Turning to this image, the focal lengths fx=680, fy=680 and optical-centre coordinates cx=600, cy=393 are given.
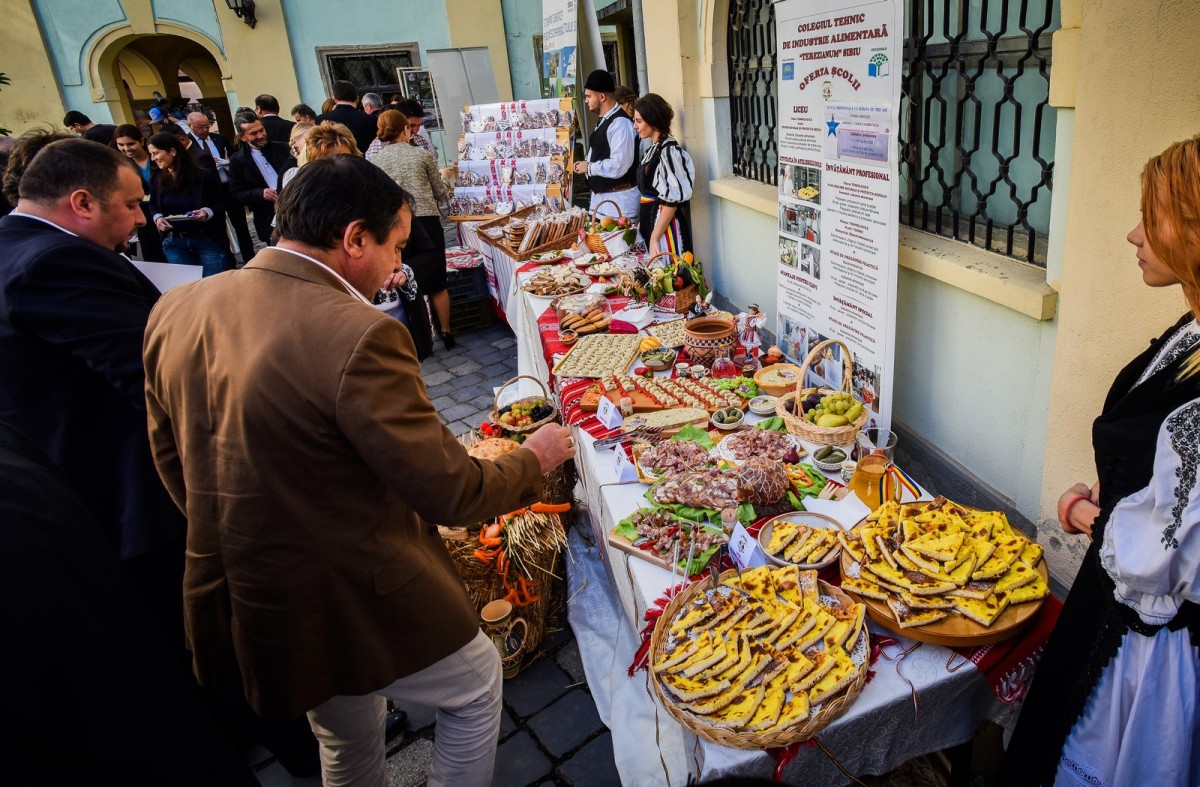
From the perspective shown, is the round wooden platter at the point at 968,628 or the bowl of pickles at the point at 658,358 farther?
the bowl of pickles at the point at 658,358

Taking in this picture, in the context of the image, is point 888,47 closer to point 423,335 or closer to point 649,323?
point 649,323

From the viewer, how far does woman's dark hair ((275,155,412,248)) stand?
5.25 ft

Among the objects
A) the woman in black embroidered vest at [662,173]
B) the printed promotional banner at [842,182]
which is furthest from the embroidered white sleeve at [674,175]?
the printed promotional banner at [842,182]

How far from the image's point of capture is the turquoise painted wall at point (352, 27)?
40.0 ft

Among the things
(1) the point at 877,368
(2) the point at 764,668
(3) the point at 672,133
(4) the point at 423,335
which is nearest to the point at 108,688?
(2) the point at 764,668

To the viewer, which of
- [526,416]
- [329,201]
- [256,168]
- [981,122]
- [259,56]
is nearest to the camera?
[329,201]

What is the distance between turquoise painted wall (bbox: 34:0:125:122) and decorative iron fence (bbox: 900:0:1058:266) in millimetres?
14084

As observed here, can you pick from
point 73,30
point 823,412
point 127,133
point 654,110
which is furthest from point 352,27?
point 823,412

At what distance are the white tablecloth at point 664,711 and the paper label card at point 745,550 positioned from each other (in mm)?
204

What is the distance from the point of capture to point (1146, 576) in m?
1.32

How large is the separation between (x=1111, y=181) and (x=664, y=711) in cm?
197

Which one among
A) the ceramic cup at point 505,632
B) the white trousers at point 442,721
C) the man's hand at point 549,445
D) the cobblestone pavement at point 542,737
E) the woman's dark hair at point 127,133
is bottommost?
the cobblestone pavement at point 542,737

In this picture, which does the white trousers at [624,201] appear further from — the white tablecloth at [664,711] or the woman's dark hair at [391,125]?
the white tablecloth at [664,711]

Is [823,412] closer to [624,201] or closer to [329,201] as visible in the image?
→ [329,201]
